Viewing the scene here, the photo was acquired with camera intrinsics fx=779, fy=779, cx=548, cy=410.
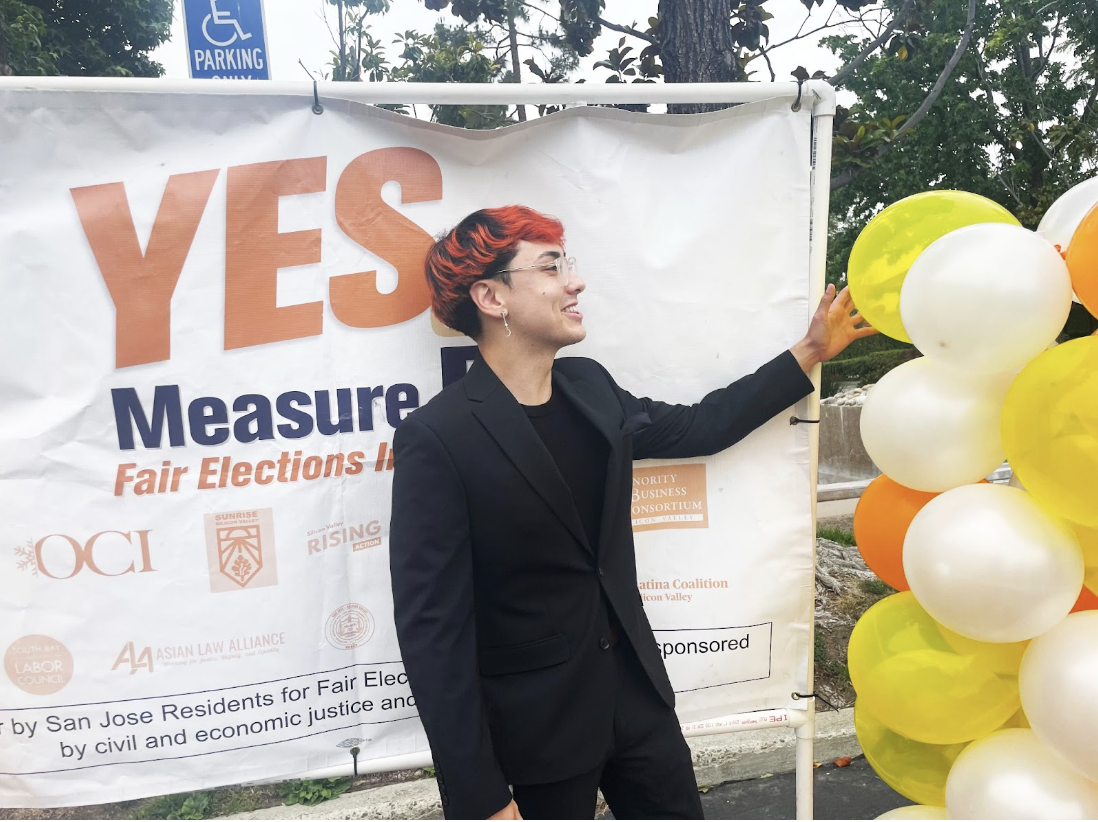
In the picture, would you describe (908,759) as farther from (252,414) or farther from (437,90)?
(437,90)

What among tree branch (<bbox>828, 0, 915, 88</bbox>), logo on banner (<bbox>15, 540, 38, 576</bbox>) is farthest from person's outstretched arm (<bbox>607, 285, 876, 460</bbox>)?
tree branch (<bbox>828, 0, 915, 88</bbox>)

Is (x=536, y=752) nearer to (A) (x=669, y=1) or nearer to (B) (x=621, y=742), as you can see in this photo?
(B) (x=621, y=742)

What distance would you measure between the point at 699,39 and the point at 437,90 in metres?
1.93

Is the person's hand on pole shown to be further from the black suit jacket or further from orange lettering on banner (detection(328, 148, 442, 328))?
orange lettering on banner (detection(328, 148, 442, 328))

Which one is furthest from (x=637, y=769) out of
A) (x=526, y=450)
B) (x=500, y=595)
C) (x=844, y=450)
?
(x=844, y=450)

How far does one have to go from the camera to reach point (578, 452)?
2.09 meters

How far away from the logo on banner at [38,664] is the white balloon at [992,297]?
7.99ft

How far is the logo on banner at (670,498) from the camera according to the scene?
2504mm

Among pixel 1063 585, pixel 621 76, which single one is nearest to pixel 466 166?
pixel 1063 585

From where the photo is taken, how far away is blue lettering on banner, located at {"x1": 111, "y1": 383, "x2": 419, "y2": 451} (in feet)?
7.25

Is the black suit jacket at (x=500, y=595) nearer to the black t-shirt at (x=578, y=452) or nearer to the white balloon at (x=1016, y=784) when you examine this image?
the black t-shirt at (x=578, y=452)

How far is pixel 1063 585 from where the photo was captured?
5.07ft

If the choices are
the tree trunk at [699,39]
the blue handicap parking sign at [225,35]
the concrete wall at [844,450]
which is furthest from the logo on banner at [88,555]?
the concrete wall at [844,450]

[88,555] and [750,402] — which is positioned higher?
[750,402]
